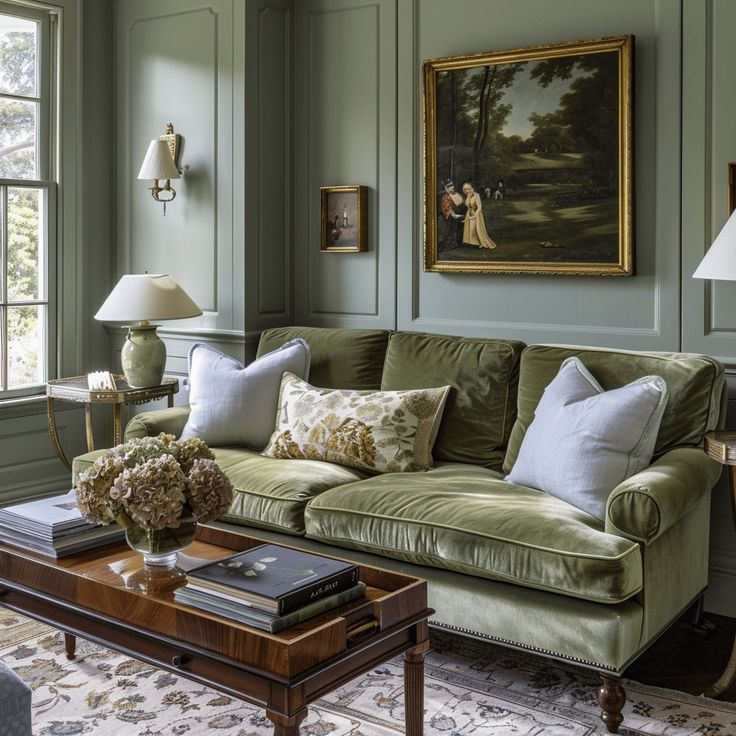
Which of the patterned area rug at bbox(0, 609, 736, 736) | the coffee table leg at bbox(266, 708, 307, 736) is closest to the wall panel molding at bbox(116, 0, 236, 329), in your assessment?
the patterned area rug at bbox(0, 609, 736, 736)

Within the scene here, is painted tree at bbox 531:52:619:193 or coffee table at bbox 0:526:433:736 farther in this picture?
painted tree at bbox 531:52:619:193

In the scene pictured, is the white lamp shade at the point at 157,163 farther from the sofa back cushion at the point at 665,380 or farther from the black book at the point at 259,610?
the black book at the point at 259,610

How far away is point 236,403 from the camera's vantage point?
3707 mm

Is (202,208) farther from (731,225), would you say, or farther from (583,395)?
(731,225)

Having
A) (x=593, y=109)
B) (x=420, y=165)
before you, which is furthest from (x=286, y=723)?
(x=420, y=165)

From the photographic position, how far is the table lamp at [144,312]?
402 centimetres

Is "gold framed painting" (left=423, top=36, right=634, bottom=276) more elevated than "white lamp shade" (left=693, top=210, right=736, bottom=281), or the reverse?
"gold framed painting" (left=423, top=36, right=634, bottom=276)

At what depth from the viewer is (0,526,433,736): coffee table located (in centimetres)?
189

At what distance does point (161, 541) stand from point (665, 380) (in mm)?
1722

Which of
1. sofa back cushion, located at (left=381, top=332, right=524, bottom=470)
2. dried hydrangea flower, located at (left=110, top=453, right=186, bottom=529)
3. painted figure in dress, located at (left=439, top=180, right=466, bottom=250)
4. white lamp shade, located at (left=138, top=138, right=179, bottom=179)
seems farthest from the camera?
white lamp shade, located at (left=138, top=138, right=179, bottom=179)

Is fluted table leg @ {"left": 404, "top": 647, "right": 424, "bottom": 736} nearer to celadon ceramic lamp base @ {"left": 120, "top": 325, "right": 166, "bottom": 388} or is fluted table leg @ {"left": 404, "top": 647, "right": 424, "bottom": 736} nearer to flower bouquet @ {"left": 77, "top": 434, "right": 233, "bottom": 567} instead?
flower bouquet @ {"left": 77, "top": 434, "right": 233, "bottom": 567}

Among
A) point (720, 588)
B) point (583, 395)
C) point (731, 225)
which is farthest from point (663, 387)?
point (720, 588)

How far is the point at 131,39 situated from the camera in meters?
4.71

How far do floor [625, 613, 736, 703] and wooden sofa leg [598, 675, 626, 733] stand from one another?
34cm
